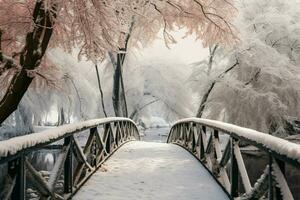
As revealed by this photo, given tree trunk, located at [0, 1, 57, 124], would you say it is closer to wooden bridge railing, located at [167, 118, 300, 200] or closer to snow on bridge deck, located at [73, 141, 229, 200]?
snow on bridge deck, located at [73, 141, 229, 200]

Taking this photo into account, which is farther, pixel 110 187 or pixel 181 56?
pixel 181 56

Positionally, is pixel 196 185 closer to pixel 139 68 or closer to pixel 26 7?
pixel 26 7

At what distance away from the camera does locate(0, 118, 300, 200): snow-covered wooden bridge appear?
3.89 m

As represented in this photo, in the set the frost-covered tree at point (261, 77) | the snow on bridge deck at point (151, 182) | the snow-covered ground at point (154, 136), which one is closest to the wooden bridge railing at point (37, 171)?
the snow on bridge deck at point (151, 182)

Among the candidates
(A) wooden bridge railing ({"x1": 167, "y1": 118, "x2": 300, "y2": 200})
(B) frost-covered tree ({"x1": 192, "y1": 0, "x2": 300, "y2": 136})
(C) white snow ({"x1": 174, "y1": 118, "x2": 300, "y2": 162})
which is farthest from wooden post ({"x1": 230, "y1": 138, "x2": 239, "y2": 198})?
(B) frost-covered tree ({"x1": 192, "y1": 0, "x2": 300, "y2": 136})

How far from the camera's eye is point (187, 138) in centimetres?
1448

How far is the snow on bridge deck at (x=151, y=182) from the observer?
6.55 m

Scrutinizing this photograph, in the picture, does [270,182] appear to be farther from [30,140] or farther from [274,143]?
[30,140]

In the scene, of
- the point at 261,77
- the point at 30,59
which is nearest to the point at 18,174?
the point at 30,59

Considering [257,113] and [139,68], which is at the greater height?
[139,68]

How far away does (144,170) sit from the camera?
8953 mm

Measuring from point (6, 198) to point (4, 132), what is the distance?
36.0m

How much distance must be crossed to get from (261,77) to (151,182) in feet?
70.8

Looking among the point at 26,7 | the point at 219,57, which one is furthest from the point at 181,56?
the point at 26,7
